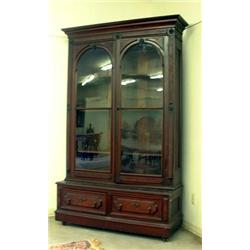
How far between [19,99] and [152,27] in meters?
2.67

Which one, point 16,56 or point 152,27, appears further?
point 152,27

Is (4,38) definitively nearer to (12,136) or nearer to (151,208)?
(12,136)

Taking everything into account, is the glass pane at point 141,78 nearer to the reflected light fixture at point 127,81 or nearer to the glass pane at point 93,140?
the reflected light fixture at point 127,81

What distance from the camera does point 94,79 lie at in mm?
3334

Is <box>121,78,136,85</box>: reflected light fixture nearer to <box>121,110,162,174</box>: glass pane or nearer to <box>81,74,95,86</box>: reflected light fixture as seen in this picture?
<box>121,110,162,174</box>: glass pane

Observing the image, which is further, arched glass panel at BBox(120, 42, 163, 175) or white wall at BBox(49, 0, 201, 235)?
white wall at BBox(49, 0, 201, 235)

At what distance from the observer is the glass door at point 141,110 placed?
304 cm

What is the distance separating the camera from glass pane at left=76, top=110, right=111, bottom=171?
3.22 m

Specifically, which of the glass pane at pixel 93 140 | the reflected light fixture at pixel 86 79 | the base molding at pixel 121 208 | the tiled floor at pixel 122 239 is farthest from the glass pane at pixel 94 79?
the tiled floor at pixel 122 239

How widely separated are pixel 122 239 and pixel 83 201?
57 cm

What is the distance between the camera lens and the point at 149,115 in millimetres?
3104

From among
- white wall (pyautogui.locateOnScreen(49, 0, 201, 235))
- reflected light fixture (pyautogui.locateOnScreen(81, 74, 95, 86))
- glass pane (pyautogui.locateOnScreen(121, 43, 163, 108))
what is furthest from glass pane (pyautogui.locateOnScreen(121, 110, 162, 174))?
white wall (pyautogui.locateOnScreen(49, 0, 201, 235))

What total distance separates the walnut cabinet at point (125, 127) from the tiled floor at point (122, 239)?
2.9 inches

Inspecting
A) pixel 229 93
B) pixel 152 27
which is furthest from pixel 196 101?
pixel 229 93
